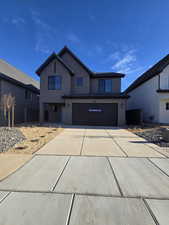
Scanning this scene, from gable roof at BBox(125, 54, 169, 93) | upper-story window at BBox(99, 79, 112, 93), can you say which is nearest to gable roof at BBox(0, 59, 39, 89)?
upper-story window at BBox(99, 79, 112, 93)

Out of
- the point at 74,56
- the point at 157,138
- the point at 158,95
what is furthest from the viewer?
the point at 74,56

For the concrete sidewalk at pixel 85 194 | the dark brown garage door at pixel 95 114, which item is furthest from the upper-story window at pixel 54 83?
the concrete sidewalk at pixel 85 194

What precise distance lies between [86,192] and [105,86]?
14.4 m

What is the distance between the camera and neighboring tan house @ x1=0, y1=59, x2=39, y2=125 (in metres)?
13.4

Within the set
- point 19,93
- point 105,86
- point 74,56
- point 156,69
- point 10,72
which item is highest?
point 74,56

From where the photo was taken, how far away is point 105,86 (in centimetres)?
1559

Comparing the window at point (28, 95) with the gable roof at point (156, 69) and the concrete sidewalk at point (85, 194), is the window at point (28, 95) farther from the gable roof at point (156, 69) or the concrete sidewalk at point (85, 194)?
the gable roof at point (156, 69)

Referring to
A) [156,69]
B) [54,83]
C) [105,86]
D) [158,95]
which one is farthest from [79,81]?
[158,95]

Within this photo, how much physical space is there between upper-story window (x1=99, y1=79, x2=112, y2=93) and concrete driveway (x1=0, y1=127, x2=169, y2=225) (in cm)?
1225

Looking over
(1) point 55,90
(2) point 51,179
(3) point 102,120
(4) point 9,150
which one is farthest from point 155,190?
(1) point 55,90

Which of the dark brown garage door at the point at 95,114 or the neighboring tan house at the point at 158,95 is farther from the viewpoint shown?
the dark brown garage door at the point at 95,114

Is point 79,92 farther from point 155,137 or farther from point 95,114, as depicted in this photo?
point 155,137

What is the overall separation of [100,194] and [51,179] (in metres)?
1.32

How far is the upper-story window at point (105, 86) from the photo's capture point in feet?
50.7
